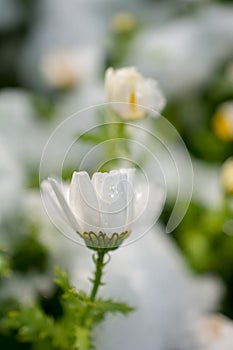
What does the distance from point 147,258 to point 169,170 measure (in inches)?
7.8

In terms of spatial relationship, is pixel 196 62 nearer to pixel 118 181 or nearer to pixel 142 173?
pixel 142 173

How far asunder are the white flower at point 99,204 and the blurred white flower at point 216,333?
0.93 ft

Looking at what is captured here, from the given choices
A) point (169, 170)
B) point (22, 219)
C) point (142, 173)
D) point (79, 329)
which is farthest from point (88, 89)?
point (79, 329)

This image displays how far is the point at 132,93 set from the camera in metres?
0.74

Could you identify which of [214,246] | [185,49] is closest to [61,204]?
[214,246]

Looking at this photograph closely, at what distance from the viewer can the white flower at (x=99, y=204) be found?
0.59 m

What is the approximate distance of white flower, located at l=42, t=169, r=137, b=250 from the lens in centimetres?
59

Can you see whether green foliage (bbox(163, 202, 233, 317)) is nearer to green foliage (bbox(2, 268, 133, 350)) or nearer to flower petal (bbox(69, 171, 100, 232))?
green foliage (bbox(2, 268, 133, 350))

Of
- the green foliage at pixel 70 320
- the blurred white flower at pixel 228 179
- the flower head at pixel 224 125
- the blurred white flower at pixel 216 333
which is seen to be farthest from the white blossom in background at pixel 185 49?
the green foliage at pixel 70 320

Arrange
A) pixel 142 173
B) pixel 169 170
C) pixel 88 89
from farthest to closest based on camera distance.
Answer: pixel 88 89 < pixel 169 170 < pixel 142 173

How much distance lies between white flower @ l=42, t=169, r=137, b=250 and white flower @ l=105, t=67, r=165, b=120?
144 millimetres

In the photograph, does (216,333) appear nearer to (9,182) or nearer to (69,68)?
(9,182)

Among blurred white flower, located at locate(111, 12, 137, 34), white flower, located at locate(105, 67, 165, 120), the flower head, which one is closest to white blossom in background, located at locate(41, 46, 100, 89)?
blurred white flower, located at locate(111, 12, 137, 34)

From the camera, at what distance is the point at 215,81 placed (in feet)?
4.49
